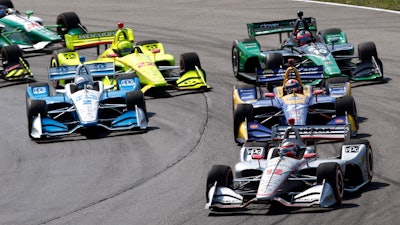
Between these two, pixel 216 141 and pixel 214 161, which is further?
pixel 216 141

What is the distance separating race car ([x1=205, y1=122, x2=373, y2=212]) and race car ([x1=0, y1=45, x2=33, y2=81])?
1290 centimetres

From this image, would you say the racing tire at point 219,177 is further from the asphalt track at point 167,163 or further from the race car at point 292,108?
the race car at point 292,108

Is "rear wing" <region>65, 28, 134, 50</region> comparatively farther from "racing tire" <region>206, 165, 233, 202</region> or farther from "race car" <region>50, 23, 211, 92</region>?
"racing tire" <region>206, 165, 233, 202</region>

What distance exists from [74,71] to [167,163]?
6.77 meters

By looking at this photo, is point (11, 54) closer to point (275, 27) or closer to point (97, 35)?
point (97, 35)

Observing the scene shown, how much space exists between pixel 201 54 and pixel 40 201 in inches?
591

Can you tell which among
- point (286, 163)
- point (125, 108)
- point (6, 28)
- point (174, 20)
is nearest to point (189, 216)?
point (286, 163)

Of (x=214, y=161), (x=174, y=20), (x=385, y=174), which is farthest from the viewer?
(x=174, y=20)

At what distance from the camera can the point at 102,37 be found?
32469mm

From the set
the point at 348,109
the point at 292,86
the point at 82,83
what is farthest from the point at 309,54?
the point at 82,83

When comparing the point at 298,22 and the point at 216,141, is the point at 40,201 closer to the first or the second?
the point at 216,141

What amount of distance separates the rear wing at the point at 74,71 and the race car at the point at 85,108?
3.44ft

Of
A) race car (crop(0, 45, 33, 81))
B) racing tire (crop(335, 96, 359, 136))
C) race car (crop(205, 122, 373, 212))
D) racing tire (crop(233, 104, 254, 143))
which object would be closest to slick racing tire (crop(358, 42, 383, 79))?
racing tire (crop(335, 96, 359, 136))

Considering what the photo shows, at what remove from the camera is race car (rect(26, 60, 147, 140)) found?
25.3 metres
